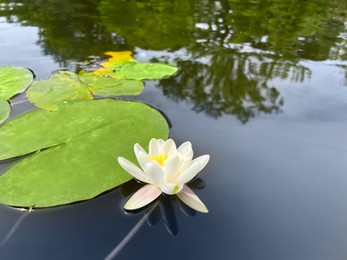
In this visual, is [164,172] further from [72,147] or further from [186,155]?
[72,147]

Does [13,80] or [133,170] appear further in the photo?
[13,80]

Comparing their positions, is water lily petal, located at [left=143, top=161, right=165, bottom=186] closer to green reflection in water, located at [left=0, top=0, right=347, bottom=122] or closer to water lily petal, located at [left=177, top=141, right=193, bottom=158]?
water lily petal, located at [left=177, top=141, right=193, bottom=158]

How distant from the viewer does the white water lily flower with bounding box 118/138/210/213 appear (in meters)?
0.63

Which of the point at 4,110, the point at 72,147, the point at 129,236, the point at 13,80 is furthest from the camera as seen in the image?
the point at 13,80

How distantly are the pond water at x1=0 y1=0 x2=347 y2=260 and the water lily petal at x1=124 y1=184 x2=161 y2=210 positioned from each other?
19mm

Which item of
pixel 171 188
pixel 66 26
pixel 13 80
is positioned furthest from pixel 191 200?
pixel 66 26

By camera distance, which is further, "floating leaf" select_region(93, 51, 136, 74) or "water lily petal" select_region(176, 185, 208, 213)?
"floating leaf" select_region(93, 51, 136, 74)

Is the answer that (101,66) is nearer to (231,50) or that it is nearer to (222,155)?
(231,50)

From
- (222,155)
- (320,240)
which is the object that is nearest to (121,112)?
(222,155)

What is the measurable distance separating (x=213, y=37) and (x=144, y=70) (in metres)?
0.43

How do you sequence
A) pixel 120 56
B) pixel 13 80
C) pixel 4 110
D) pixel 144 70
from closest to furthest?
1. pixel 4 110
2. pixel 13 80
3. pixel 144 70
4. pixel 120 56

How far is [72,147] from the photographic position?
772 mm

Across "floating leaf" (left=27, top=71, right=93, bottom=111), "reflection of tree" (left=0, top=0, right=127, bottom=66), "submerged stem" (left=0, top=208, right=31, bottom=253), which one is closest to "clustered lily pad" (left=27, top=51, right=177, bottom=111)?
"floating leaf" (left=27, top=71, right=93, bottom=111)

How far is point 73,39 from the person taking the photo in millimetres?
1419
